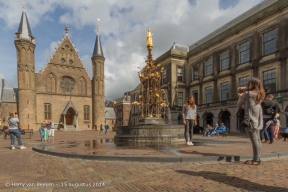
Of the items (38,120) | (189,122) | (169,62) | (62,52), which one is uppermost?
(62,52)

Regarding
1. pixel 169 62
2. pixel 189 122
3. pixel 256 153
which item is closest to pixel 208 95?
pixel 169 62

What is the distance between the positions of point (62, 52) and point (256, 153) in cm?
4169

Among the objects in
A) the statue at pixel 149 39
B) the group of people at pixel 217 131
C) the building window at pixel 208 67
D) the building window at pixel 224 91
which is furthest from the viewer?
the building window at pixel 208 67

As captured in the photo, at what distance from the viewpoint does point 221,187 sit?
3.21 m

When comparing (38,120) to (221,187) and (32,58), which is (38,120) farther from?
(221,187)

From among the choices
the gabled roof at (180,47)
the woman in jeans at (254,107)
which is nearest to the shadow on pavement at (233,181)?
the woman in jeans at (254,107)

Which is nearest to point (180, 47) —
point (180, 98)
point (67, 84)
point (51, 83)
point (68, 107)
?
point (180, 98)

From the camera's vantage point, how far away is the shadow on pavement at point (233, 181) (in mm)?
3122

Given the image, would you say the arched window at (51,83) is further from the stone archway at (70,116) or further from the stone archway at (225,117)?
the stone archway at (225,117)

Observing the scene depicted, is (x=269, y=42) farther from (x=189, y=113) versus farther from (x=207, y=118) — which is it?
(x=189, y=113)

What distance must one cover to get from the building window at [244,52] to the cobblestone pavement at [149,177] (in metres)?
22.1

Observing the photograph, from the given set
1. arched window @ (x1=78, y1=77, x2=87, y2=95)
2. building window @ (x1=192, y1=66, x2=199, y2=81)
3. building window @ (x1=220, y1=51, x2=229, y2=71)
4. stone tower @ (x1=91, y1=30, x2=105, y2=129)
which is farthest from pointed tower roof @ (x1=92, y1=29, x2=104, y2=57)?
building window @ (x1=220, y1=51, x2=229, y2=71)

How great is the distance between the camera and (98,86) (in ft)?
137

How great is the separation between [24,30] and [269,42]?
38.3m
